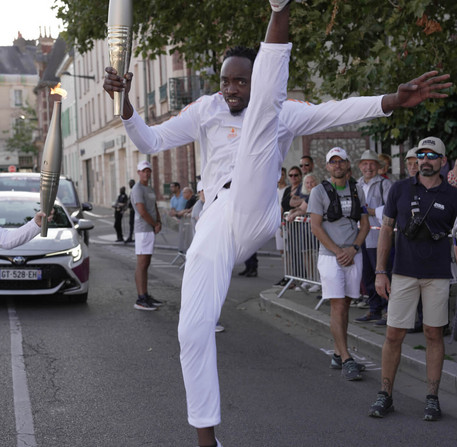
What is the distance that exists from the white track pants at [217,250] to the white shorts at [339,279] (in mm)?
3381

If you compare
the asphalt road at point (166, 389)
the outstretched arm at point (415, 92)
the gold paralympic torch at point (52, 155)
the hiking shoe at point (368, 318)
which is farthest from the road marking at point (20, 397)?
the hiking shoe at point (368, 318)

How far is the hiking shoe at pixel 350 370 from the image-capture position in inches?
257

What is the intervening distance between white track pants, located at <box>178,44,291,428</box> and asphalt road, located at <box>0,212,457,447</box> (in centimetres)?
136

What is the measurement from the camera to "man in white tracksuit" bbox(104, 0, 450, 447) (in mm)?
3321

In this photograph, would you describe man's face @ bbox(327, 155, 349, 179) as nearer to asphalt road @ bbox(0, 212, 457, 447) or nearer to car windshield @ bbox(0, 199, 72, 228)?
asphalt road @ bbox(0, 212, 457, 447)

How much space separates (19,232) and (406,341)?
4.18m

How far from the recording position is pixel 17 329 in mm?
8859

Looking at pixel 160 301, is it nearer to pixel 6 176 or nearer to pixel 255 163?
pixel 6 176

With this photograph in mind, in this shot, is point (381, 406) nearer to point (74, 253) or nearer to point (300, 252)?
point (300, 252)

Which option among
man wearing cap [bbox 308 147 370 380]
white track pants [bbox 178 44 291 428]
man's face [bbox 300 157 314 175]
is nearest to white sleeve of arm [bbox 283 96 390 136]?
white track pants [bbox 178 44 291 428]

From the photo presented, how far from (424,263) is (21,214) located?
7.35 metres

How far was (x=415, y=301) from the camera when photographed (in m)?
5.68

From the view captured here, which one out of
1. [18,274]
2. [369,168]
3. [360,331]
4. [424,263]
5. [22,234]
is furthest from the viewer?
[18,274]

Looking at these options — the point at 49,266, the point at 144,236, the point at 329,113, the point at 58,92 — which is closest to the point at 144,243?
the point at 144,236
